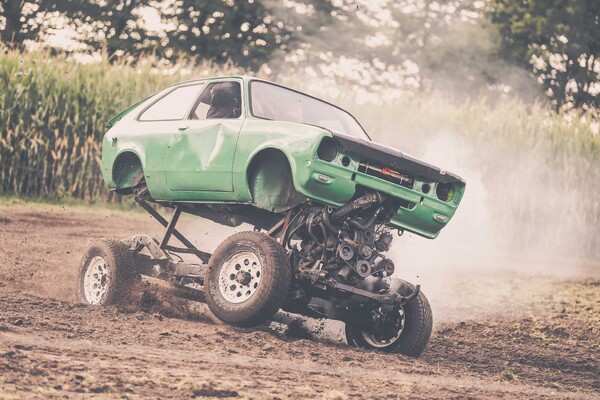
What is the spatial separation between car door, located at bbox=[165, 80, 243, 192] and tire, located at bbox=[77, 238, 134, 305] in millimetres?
852

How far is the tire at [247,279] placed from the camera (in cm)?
779

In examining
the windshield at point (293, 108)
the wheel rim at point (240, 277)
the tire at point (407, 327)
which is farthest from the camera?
the windshield at point (293, 108)

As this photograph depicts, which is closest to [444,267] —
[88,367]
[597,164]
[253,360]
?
[597,164]

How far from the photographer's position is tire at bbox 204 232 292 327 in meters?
7.79

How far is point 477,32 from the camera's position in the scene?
152 feet

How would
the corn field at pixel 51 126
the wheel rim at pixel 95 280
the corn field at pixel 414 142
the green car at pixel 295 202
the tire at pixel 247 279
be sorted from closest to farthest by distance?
the tire at pixel 247 279
the green car at pixel 295 202
the wheel rim at pixel 95 280
the corn field at pixel 51 126
the corn field at pixel 414 142

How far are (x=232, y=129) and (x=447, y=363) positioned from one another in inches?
102

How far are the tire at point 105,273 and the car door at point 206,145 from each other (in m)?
0.85

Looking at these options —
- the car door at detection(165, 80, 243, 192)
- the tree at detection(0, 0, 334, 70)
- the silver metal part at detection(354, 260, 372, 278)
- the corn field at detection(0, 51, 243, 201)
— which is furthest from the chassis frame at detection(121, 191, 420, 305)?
the tree at detection(0, 0, 334, 70)

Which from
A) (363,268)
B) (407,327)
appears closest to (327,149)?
(363,268)

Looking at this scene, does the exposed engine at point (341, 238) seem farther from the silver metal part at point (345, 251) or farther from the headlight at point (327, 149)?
the headlight at point (327, 149)

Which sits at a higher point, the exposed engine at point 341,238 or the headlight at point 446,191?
the headlight at point 446,191

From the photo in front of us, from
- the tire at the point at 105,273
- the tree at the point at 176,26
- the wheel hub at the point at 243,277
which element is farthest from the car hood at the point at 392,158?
the tree at the point at 176,26

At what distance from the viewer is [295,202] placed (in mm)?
8297
